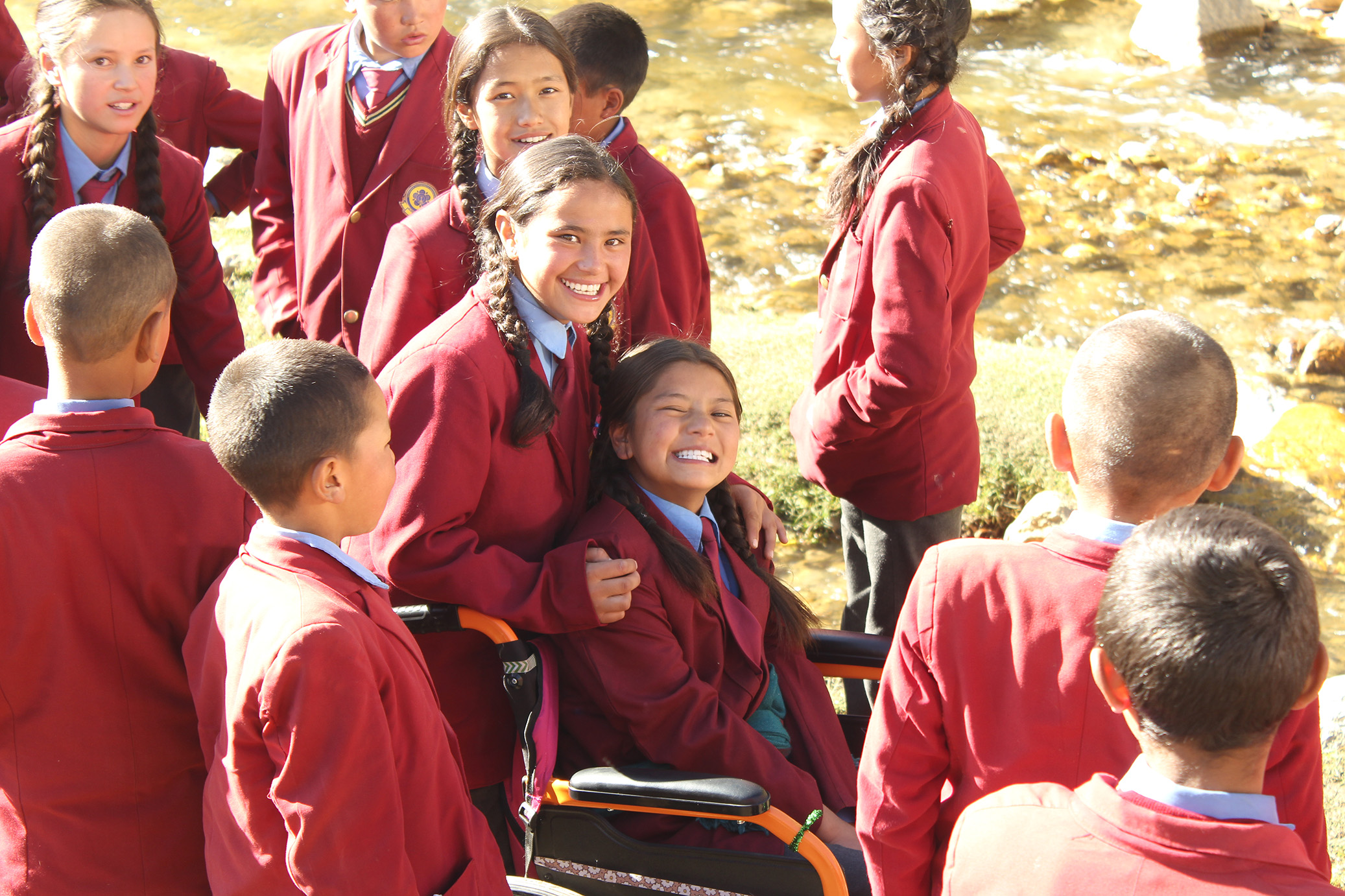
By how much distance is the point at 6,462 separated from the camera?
5.85 feet

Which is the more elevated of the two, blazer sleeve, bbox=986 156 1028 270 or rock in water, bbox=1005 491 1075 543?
blazer sleeve, bbox=986 156 1028 270

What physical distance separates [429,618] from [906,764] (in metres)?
0.93

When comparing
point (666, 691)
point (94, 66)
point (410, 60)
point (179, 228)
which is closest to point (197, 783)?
point (666, 691)

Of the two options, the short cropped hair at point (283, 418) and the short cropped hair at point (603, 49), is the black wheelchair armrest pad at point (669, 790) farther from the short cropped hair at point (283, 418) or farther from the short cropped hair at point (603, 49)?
the short cropped hair at point (603, 49)

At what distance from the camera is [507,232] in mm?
2393

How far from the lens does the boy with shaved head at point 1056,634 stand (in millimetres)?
1607

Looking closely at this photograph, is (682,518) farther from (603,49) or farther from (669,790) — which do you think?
(603,49)

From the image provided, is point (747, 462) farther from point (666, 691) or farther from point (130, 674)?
point (130, 674)

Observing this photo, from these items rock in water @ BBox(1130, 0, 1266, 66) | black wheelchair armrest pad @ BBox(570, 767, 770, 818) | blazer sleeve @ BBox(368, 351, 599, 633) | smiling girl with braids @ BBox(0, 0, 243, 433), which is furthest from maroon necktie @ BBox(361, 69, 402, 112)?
rock in water @ BBox(1130, 0, 1266, 66)

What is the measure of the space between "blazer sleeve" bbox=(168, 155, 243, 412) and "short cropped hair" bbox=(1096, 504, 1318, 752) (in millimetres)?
2282

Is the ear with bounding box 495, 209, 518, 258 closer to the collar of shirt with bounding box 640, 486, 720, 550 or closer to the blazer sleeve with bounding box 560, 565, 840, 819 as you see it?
the collar of shirt with bounding box 640, 486, 720, 550

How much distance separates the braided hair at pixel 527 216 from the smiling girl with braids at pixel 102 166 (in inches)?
33.4

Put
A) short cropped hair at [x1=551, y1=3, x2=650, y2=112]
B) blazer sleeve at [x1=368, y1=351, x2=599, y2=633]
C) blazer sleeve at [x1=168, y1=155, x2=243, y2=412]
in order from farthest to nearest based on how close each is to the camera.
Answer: short cropped hair at [x1=551, y1=3, x2=650, y2=112] < blazer sleeve at [x1=168, y1=155, x2=243, y2=412] < blazer sleeve at [x1=368, y1=351, x2=599, y2=633]

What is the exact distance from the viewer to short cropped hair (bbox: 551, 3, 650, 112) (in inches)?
130
